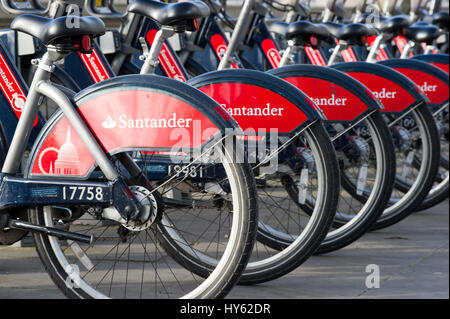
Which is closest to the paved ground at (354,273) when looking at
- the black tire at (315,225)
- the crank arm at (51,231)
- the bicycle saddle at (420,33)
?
the black tire at (315,225)

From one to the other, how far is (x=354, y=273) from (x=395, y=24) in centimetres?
238

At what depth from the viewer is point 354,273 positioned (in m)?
4.93

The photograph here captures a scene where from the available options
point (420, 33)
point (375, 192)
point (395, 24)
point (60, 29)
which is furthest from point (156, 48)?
point (420, 33)

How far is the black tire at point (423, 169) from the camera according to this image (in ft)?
19.0

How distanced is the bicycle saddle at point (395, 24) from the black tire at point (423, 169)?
114 cm

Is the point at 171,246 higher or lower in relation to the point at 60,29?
lower

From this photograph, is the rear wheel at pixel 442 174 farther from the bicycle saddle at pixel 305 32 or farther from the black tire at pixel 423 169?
the bicycle saddle at pixel 305 32

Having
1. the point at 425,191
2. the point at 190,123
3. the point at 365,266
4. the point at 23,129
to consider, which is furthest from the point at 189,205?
the point at 425,191

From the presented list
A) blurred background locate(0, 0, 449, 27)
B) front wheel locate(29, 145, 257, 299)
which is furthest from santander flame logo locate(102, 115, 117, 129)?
blurred background locate(0, 0, 449, 27)

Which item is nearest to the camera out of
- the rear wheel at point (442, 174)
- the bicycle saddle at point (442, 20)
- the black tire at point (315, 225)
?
the black tire at point (315, 225)

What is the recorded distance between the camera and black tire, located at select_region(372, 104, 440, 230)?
580cm

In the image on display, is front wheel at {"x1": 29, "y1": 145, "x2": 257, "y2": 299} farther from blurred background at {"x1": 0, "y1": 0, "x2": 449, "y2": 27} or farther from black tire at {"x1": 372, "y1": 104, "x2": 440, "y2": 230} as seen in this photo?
black tire at {"x1": 372, "y1": 104, "x2": 440, "y2": 230}

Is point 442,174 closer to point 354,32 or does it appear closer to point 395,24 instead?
point 395,24
